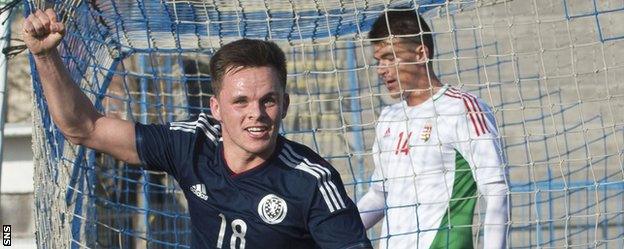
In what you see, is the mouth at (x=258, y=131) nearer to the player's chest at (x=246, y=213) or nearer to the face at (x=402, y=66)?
the player's chest at (x=246, y=213)

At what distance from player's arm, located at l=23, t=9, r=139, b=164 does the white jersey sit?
1.39 metres

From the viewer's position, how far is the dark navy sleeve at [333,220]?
323 cm

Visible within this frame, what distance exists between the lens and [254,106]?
3.28 metres

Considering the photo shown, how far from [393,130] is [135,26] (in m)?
1.18

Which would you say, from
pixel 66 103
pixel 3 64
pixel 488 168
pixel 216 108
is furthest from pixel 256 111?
pixel 3 64

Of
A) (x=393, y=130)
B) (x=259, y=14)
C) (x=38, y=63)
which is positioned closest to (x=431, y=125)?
(x=393, y=130)

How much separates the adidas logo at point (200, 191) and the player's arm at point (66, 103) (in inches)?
8.6

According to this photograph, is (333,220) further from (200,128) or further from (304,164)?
(200,128)

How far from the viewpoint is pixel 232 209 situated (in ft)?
11.2

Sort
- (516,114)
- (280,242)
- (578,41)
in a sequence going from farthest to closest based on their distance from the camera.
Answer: (516,114), (578,41), (280,242)

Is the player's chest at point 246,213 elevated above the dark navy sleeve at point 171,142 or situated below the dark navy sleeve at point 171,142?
below

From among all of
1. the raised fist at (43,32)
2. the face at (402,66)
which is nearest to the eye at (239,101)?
the raised fist at (43,32)

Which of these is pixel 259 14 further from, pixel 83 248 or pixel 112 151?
pixel 112 151

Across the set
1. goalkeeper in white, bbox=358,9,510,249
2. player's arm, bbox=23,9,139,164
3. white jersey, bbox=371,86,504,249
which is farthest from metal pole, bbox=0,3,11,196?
white jersey, bbox=371,86,504,249
